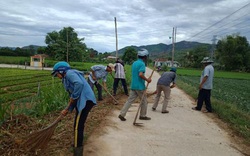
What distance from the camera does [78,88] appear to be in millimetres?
3395

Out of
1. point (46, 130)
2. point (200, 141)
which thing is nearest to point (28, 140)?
point (46, 130)

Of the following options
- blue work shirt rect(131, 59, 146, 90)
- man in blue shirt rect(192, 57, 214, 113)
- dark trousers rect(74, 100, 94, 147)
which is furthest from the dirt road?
man in blue shirt rect(192, 57, 214, 113)

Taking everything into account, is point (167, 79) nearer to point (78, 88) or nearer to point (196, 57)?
point (78, 88)

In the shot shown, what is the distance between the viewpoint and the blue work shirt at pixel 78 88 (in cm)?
339

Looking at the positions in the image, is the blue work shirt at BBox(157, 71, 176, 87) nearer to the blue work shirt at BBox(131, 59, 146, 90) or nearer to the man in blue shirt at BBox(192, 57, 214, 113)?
the man in blue shirt at BBox(192, 57, 214, 113)

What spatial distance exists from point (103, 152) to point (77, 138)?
2.03 ft

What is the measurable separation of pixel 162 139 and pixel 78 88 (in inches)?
90.6

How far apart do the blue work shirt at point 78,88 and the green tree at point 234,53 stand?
6329 cm

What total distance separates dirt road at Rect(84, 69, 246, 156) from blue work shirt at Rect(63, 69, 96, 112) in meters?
0.93

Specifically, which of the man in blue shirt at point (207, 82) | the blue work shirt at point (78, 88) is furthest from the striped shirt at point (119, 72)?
the blue work shirt at point (78, 88)

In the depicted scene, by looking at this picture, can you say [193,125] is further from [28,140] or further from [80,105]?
[28,140]

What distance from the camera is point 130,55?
80625mm

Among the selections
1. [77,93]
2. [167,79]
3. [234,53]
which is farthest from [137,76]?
[234,53]

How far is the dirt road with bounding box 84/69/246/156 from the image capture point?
4.07 m
